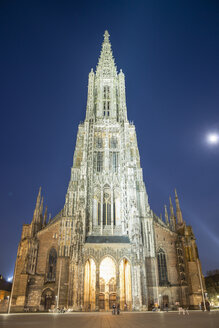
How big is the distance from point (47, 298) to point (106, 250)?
34.1 feet

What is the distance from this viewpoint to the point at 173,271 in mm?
32031

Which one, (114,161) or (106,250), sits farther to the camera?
(114,161)

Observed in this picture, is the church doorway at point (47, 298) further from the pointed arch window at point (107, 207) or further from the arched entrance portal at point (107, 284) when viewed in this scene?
the pointed arch window at point (107, 207)

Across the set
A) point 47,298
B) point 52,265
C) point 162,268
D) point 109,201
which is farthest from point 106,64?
point 47,298

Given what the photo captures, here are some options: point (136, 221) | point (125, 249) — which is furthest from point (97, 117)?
point (125, 249)

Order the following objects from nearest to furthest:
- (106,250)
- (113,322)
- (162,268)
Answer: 1. (113,322)
2. (106,250)
3. (162,268)

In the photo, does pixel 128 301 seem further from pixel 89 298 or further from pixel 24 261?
pixel 24 261

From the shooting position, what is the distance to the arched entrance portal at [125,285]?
2748 cm

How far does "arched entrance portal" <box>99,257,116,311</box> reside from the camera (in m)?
28.8

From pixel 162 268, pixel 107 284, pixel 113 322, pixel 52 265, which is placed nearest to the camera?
pixel 113 322

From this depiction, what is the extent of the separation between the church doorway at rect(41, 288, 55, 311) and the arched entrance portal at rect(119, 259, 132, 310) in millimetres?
9046

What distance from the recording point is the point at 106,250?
94.6ft

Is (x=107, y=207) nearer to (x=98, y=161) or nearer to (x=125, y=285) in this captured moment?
(x=98, y=161)

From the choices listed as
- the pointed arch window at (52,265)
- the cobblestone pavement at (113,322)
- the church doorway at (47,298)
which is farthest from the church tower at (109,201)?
the cobblestone pavement at (113,322)
